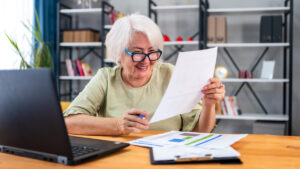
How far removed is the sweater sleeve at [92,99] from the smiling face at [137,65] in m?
0.11

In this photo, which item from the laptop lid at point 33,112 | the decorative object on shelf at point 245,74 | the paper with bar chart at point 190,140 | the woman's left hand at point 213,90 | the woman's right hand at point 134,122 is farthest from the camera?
the decorative object on shelf at point 245,74

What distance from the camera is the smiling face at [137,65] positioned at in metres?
1.34

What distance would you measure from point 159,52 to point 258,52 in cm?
256

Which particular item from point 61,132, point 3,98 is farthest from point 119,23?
point 61,132

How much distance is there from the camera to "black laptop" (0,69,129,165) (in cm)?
63

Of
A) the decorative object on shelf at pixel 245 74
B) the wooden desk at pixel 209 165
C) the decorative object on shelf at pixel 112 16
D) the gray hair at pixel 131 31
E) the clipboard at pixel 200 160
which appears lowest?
the wooden desk at pixel 209 165

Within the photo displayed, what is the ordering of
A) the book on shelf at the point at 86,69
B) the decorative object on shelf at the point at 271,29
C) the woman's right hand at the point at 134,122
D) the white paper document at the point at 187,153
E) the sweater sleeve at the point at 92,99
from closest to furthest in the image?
the white paper document at the point at 187,153 < the woman's right hand at the point at 134,122 < the sweater sleeve at the point at 92,99 < the decorative object on shelf at the point at 271,29 < the book on shelf at the point at 86,69

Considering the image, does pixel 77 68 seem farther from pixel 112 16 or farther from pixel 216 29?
pixel 216 29

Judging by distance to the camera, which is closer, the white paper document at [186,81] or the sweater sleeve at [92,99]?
the white paper document at [186,81]

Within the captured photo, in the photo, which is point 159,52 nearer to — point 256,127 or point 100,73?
point 100,73

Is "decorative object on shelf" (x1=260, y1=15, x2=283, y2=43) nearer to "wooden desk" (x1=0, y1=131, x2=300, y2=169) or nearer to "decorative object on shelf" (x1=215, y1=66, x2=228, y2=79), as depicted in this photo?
"decorative object on shelf" (x1=215, y1=66, x2=228, y2=79)

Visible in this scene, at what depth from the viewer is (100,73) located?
147 centimetres

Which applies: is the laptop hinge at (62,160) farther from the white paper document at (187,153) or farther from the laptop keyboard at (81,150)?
the white paper document at (187,153)

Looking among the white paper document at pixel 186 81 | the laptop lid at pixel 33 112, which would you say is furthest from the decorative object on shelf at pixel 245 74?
the laptop lid at pixel 33 112
